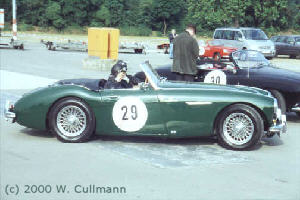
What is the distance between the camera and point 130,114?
7.61 meters

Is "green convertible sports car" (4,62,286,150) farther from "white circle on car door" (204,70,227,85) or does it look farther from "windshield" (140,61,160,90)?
"white circle on car door" (204,70,227,85)

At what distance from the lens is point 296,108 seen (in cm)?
991

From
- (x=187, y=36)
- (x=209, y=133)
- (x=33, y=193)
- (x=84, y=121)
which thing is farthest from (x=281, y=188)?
(x=187, y=36)

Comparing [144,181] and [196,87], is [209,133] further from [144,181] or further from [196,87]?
[144,181]

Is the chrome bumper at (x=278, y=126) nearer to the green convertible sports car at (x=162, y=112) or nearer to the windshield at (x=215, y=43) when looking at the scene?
the green convertible sports car at (x=162, y=112)

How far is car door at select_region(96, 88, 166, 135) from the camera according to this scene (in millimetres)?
7590

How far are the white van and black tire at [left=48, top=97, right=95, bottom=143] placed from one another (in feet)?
73.6

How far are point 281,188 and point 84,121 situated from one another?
322 cm

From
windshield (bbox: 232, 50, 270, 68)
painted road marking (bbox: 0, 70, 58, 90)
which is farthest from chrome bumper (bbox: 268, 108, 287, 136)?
painted road marking (bbox: 0, 70, 58, 90)

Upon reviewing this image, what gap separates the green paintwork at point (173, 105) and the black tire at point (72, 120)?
79 mm

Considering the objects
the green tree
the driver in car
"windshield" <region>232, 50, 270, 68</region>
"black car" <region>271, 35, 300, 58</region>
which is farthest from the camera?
the green tree

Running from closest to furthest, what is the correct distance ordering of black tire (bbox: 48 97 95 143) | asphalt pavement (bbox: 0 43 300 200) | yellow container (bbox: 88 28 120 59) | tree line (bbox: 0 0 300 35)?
asphalt pavement (bbox: 0 43 300 200)
black tire (bbox: 48 97 95 143)
yellow container (bbox: 88 28 120 59)
tree line (bbox: 0 0 300 35)

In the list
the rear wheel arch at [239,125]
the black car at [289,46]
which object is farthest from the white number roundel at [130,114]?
the black car at [289,46]

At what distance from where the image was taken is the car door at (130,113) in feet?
24.9
